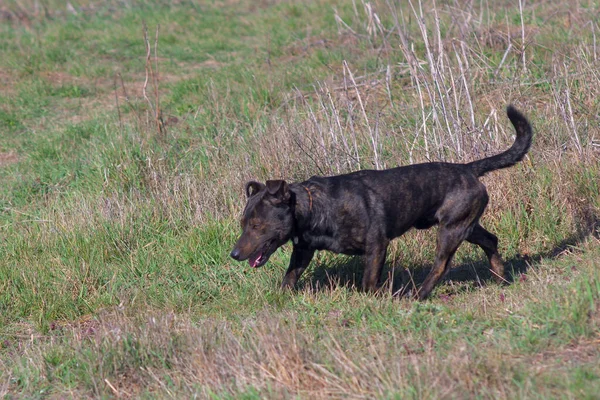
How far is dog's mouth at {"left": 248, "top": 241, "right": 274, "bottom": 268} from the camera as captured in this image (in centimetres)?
632

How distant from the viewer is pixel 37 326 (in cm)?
663

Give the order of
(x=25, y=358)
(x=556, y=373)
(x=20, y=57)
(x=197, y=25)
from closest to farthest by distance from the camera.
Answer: (x=556, y=373)
(x=25, y=358)
(x=20, y=57)
(x=197, y=25)

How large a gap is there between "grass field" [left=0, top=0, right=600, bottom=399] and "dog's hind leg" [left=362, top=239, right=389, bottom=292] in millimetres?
207

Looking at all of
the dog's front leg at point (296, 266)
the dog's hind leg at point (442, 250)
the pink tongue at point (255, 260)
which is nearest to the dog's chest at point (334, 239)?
the dog's front leg at point (296, 266)

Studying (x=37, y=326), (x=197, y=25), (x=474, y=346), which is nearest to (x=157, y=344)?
(x=37, y=326)

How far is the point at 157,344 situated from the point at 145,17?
12012 millimetres

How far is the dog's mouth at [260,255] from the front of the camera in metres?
6.32

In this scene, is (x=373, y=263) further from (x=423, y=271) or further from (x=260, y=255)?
(x=423, y=271)

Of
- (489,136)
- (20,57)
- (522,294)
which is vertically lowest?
(522,294)

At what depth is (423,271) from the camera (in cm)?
747

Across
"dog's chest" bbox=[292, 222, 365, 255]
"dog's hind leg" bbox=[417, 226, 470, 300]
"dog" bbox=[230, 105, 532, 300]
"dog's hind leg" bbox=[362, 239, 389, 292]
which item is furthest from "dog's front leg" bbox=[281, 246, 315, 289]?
"dog's hind leg" bbox=[417, 226, 470, 300]

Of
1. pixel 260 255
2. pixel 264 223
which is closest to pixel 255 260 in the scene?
pixel 260 255

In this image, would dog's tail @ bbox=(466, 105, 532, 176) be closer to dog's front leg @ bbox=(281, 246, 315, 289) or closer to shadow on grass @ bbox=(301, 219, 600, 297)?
shadow on grass @ bbox=(301, 219, 600, 297)

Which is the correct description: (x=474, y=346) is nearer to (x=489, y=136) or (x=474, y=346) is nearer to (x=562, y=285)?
(x=562, y=285)
